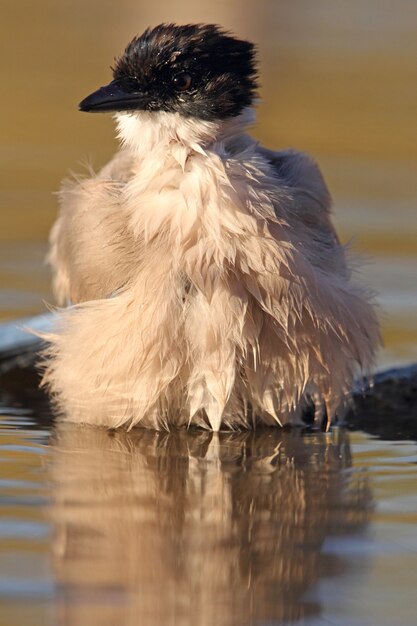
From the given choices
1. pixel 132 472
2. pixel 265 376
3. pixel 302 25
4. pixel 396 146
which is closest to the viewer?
pixel 132 472

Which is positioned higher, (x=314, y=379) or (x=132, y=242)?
(x=132, y=242)

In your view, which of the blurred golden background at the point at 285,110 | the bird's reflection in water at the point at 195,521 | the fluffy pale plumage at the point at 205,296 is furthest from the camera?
the blurred golden background at the point at 285,110

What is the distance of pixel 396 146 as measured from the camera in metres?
10.9

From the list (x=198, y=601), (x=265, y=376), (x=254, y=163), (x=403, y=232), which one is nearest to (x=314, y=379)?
(x=265, y=376)

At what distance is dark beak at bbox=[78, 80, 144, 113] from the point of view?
546 cm

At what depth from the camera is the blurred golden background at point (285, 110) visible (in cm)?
823

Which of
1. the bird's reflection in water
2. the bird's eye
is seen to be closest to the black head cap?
the bird's eye

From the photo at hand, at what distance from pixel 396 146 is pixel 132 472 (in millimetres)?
6463

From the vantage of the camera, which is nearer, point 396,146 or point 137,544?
point 137,544

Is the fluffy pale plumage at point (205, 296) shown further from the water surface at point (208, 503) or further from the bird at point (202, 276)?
the water surface at point (208, 503)

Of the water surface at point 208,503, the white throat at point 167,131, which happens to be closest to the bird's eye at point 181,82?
the white throat at point 167,131

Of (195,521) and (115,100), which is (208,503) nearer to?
(195,521)

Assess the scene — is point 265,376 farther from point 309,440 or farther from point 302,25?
point 302,25

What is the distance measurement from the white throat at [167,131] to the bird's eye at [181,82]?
0.11 metres
